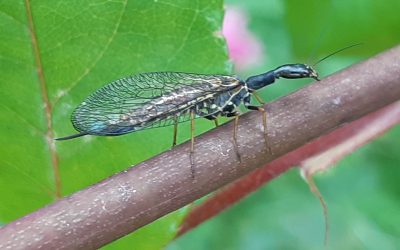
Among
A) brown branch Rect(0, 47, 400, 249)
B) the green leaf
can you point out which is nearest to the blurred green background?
the green leaf

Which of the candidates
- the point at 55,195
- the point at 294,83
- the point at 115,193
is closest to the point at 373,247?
the point at 294,83

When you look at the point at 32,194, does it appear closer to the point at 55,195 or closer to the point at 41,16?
the point at 55,195

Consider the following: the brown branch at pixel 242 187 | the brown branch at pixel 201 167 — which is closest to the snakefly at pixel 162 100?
the brown branch at pixel 242 187

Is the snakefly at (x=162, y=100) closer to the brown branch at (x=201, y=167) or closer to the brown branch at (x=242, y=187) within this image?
the brown branch at (x=242, y=187)

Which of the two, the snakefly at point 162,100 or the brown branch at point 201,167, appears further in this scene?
the snakefly at point 162,100

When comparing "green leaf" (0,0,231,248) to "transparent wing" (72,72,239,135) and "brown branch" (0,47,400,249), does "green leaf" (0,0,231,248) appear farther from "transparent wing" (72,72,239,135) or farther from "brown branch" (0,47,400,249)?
"brown branch" (0,47,400,249)
